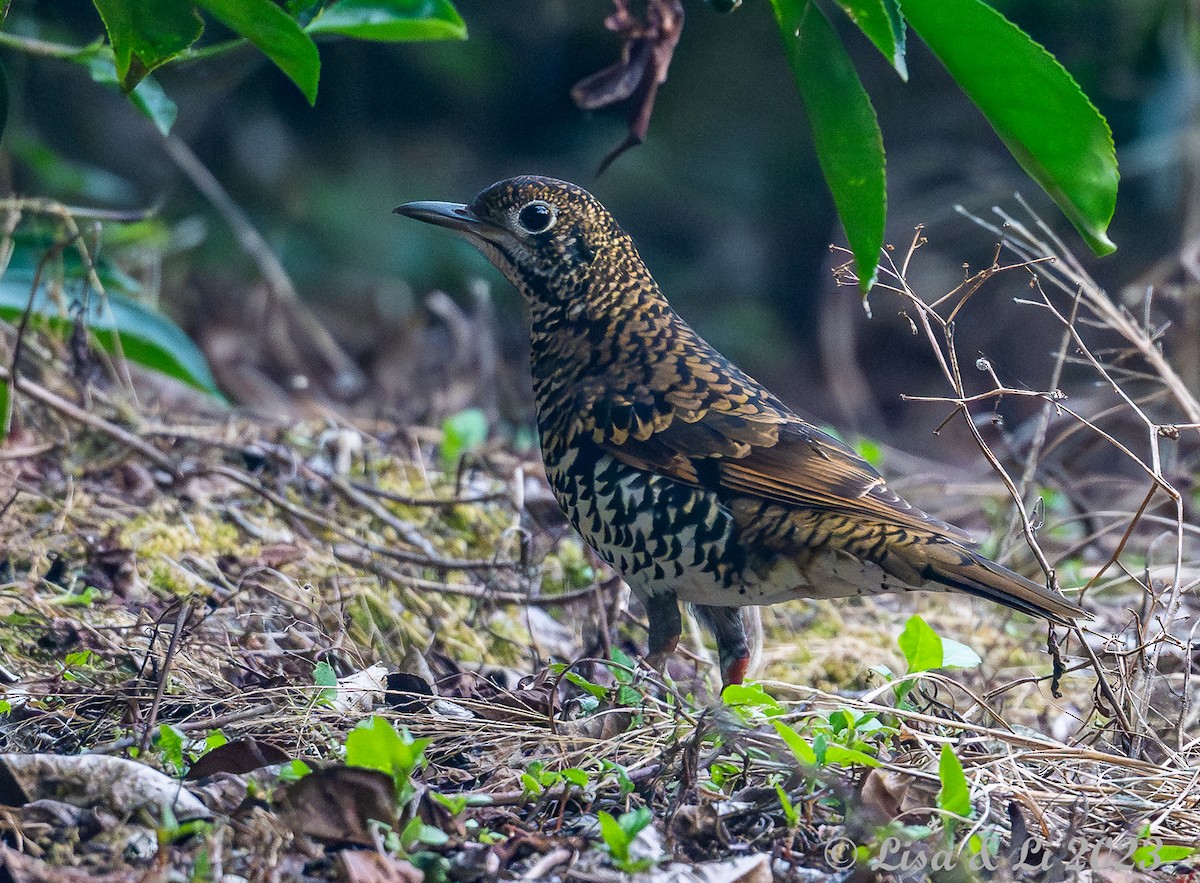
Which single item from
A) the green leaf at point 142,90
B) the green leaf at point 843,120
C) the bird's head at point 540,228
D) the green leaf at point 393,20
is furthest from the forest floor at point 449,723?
the green leaf at point 393,20

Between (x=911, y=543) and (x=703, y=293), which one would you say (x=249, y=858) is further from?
(x=703, y=293)

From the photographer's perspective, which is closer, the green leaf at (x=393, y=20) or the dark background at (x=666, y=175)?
the green leaf at (x=393, y=20)

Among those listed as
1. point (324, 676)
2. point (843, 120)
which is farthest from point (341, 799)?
point (843, 120)

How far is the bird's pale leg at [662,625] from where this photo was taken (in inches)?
129

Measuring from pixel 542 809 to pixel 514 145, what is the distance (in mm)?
7742

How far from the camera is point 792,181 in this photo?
9820 mm

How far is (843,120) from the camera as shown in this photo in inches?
97.5

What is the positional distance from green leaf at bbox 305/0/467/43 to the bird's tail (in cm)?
190

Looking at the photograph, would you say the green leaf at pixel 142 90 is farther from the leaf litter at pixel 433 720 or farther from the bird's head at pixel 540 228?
the leaf litter at pixel 433 720

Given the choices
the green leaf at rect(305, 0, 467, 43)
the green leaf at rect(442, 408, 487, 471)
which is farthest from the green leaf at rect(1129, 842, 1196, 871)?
the green leaf at rect(442, 408, 487, 471)

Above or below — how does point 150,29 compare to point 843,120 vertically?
above

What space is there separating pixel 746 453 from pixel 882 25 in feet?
4.08

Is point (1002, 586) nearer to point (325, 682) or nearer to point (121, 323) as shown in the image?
point (325, 682)

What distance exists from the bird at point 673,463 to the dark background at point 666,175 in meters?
3.29
